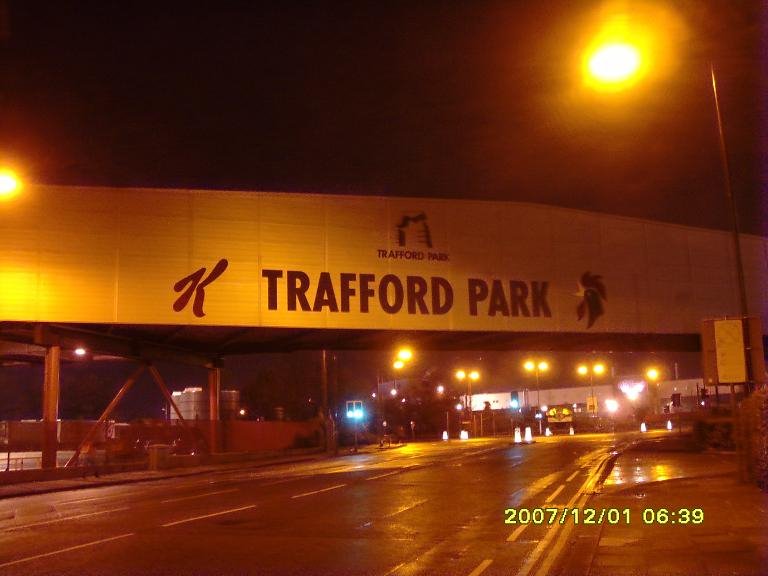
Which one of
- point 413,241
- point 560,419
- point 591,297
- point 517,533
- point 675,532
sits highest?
point 413,241

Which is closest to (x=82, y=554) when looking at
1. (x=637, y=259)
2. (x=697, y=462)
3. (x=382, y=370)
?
(x=697, y=462)

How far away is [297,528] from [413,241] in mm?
24571

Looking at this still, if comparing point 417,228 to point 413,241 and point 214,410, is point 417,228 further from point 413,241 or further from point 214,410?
point 214,410

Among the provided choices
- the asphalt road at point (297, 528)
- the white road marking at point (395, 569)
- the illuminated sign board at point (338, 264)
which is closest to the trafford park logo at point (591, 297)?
the illuminated sign board at point (338, 264)

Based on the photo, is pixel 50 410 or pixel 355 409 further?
pixel 355 409

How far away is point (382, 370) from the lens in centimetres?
10056

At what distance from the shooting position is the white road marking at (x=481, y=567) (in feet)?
32.1

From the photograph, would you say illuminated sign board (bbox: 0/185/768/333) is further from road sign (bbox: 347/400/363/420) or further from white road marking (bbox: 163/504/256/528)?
white road marking (bbox: 163/504/256/528)

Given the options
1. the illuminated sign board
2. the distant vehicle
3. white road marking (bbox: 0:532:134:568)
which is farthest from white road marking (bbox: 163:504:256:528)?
the distant vehicle

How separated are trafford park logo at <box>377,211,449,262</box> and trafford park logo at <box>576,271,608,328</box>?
756 cm

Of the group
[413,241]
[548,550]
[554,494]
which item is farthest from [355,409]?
[548,550]

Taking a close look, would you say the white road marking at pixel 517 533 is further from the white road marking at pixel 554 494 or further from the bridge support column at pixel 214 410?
the bridge support column at pixel 214 410

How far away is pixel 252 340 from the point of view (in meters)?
41.7
